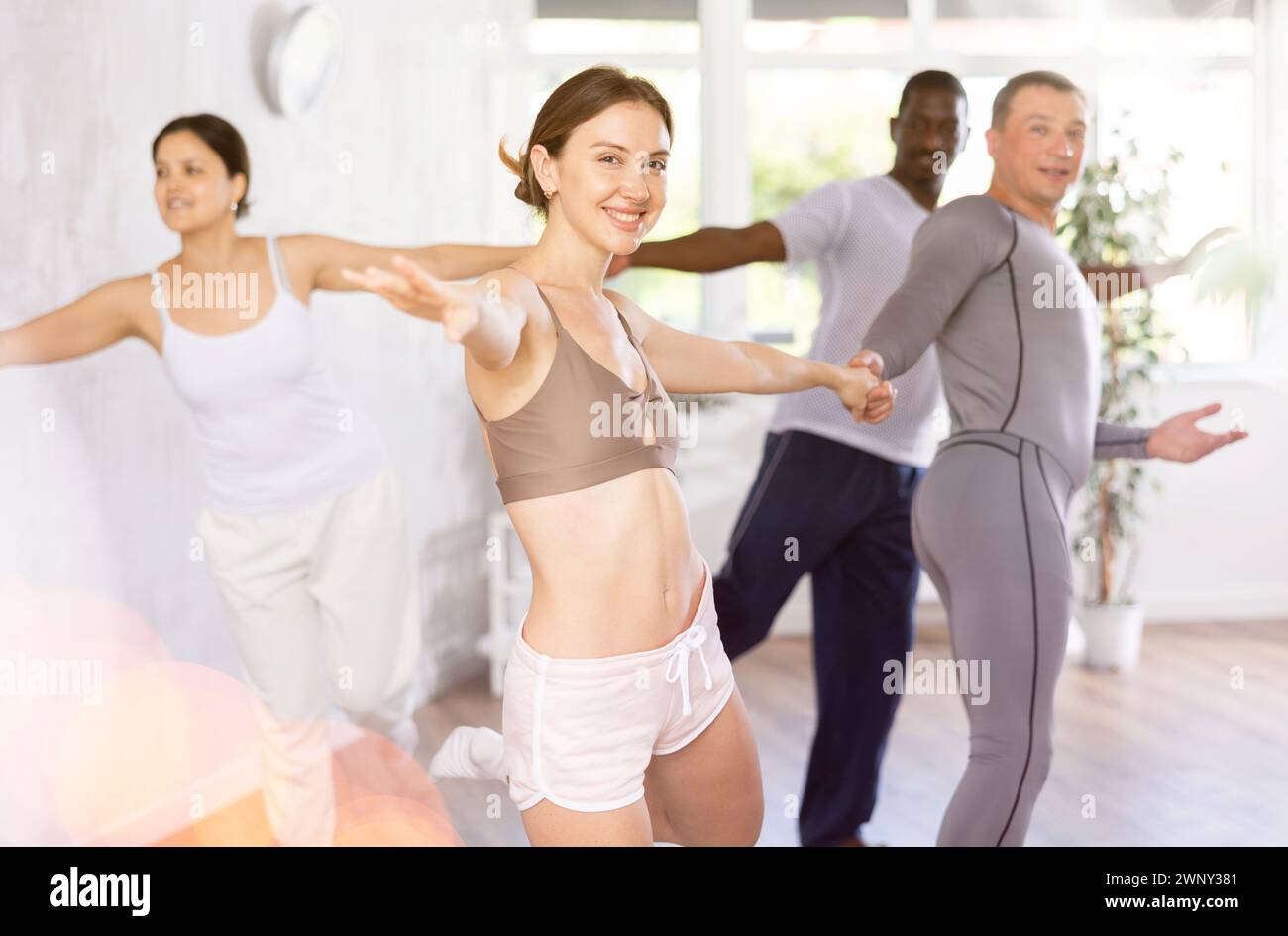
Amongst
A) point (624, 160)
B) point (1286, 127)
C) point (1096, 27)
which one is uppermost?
point (1096, 27)

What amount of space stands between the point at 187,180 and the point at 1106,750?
265 centimetres

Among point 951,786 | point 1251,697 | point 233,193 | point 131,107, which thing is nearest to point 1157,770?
point 951,786

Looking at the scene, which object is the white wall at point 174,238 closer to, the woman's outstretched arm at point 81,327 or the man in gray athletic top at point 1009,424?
the woman's outstretched arm at point 81,327

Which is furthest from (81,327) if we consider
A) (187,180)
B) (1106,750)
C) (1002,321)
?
(1106,750)

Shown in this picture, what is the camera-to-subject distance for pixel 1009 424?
6.76 feet

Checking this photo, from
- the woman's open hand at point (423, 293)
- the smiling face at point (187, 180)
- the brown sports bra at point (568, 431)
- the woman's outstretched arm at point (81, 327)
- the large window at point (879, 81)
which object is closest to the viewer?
the woman's open hand at point (423, 293)

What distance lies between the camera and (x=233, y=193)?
95.9 inches

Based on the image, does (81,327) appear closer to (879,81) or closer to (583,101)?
(583,101)

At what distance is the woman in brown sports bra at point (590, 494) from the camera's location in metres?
1.52

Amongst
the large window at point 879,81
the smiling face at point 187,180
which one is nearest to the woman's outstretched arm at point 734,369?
the smiling face at point 187,180

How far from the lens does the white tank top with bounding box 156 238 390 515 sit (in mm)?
2334

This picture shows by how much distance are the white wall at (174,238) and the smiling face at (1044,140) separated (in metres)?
1.83
